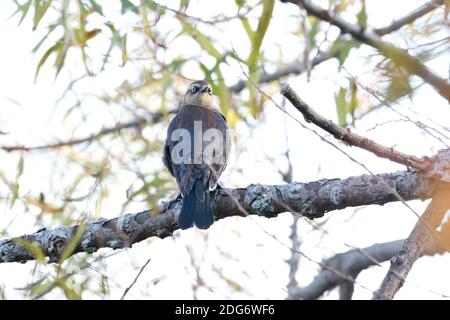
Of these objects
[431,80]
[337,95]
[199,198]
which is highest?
[337,95]

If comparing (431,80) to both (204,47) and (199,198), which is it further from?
(204,47)

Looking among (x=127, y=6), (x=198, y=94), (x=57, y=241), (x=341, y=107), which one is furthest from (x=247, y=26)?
(x=198, y=94)

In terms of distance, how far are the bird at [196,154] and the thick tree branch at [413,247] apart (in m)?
1.07

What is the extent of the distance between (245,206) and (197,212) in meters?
0.33

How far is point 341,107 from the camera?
3.52m

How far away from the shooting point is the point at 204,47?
163 inches

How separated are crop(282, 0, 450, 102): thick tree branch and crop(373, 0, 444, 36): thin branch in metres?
0.41

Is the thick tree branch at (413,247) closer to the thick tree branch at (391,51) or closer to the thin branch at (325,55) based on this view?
the thick tree branch at (391,51)

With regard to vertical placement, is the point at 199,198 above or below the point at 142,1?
below

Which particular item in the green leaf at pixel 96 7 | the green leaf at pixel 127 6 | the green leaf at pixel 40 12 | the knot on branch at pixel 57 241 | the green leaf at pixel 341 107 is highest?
the green leaf at pixel 96 7

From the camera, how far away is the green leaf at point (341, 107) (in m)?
3.47

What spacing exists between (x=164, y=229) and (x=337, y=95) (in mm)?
1012

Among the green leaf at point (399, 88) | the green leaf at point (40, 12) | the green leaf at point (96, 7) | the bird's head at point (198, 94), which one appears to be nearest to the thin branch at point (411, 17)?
the green leaf at point (399, 88)
